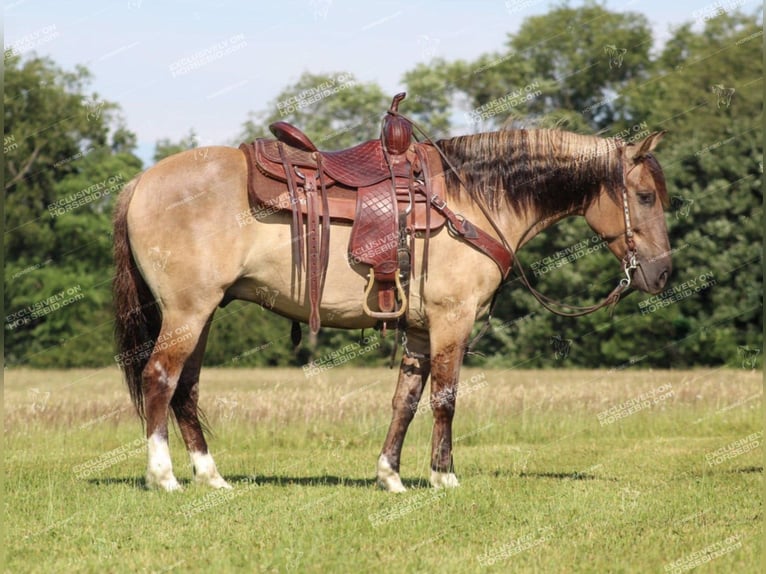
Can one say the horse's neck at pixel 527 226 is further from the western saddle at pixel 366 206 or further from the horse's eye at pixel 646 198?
the horse's eye at pixel 646 198

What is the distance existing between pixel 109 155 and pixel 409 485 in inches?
1405

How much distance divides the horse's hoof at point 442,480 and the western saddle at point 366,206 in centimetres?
135

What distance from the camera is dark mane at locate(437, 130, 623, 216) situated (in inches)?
348

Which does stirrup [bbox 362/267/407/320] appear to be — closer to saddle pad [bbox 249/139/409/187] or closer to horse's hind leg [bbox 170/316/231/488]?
saddle pad [bbox 249/139/409/187]

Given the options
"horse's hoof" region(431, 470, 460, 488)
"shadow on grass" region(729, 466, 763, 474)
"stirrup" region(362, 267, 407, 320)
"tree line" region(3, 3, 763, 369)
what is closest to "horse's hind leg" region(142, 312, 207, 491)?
"stirrup" region(362, 267, 407, 320)

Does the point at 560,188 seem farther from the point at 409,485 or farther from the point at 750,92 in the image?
the point at 750,92

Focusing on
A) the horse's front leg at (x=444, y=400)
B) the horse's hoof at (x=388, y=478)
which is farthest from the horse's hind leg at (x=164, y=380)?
the horse's front leg at (x=444, y=400)

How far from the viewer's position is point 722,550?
253 inches

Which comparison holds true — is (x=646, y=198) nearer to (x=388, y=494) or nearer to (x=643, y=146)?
(x=643, y=146)

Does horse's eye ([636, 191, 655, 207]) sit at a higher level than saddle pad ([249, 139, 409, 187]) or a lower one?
lower

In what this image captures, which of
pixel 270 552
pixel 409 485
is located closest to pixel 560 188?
pixel 409 485

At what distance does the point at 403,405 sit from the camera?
8.71 metres

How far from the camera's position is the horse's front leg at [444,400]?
8469 mm

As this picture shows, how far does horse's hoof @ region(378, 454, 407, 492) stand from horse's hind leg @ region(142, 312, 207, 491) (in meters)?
1.68
